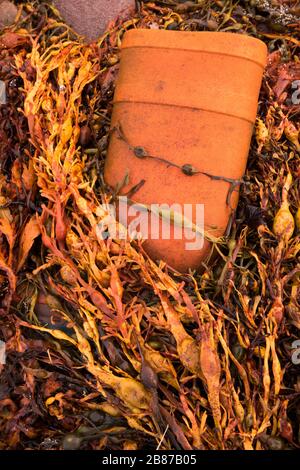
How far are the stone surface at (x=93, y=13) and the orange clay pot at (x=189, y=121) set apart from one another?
0.36m

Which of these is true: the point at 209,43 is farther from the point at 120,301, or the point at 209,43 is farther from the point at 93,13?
the point at 120,301

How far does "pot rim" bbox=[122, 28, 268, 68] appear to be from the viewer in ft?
3.97

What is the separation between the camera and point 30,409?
1145mm

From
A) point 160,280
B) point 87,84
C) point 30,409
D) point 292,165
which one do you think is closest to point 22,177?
point 87,84

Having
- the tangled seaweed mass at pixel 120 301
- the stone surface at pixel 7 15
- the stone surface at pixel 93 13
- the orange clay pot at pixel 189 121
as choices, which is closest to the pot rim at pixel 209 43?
the orange clay pot at pixel 189 121

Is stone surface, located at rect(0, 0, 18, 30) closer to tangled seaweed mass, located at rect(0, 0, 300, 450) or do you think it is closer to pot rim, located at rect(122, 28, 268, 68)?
tangled seaweed mass, located at rect(0, 0, 300, 450)

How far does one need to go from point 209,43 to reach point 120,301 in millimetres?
644

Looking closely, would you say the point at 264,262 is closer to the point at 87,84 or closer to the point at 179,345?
the point at 179,345

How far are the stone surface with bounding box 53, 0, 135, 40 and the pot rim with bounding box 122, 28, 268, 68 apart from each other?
354mm

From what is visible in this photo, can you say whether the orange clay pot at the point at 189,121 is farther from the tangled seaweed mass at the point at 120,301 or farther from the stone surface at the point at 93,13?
the stone surface at the point at 93,13

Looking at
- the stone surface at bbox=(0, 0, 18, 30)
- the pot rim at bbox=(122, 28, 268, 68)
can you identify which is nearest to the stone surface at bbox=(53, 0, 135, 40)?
the stone surface at bbox=(0, 0, 18, 30)

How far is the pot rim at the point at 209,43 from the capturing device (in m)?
1.21

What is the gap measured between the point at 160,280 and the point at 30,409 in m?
0.41

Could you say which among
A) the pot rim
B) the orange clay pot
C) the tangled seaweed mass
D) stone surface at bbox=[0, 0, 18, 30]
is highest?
stone surface at bbox=[0, 0, 18, 30]
